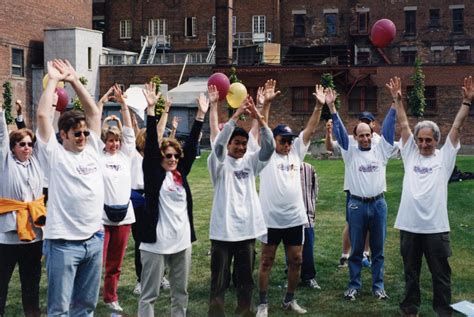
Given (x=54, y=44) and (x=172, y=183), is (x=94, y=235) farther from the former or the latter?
(x=54, y=44)

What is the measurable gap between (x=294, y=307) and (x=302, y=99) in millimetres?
37828

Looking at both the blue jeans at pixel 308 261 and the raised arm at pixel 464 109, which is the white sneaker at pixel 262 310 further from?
the raised arm at pixel 464 109

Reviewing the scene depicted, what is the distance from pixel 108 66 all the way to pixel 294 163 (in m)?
44.2

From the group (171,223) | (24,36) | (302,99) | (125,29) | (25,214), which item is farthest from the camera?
(125,29)

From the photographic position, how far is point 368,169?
8.34 metres

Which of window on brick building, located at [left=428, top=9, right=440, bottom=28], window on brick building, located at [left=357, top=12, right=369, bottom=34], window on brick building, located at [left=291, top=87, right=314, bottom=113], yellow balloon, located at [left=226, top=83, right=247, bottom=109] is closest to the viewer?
yellow balloon, located at [left=226, top=83, right=247, bottom=109]

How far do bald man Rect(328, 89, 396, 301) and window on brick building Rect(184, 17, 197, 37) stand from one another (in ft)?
162

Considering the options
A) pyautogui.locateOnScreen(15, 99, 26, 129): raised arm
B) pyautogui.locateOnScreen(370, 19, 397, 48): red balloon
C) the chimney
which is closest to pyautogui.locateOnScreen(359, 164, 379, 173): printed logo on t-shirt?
pyautogui.locateOnScreen(15, 99, 26, 129): raised arm

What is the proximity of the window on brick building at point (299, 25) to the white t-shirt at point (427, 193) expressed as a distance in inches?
1872

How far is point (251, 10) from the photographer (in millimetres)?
55031

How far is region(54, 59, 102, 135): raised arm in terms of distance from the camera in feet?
19.1

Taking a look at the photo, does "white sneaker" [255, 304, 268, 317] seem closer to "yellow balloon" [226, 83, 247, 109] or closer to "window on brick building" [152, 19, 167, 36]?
"yellow balloon" [226, 83, 247, 109]

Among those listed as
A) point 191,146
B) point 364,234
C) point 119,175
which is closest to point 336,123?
point 364,234

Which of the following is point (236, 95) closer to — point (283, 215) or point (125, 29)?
point (283, 215)
